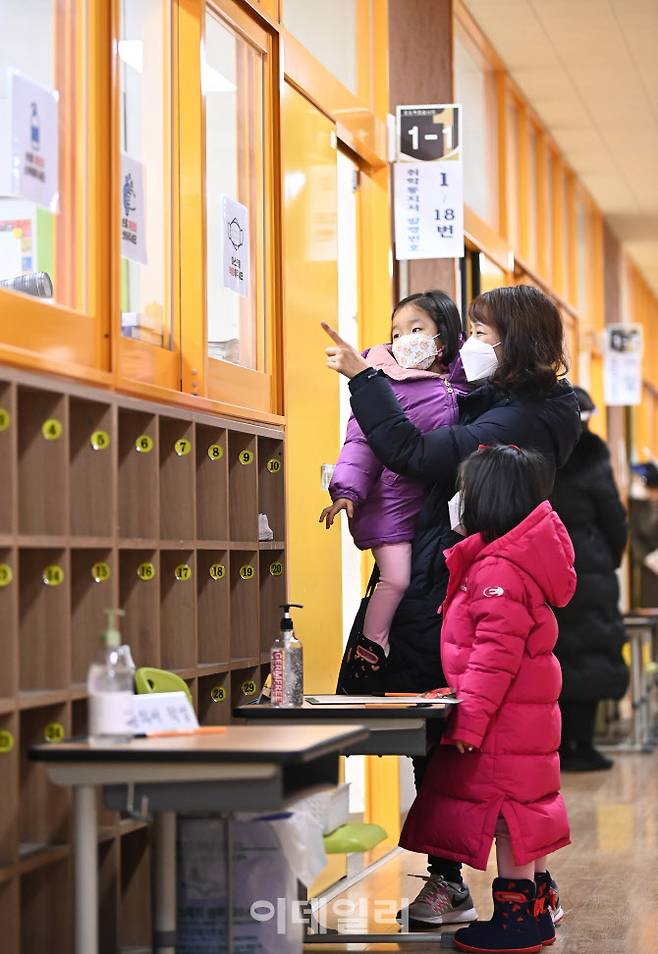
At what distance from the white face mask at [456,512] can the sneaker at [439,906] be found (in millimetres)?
961

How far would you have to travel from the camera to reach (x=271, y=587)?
12.9 feet

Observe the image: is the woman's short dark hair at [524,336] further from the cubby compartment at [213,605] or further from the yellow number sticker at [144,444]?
the yellow number sticker at [144,444]

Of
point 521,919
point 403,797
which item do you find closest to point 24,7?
point 521,919

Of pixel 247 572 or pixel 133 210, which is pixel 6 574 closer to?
pixel 133 210

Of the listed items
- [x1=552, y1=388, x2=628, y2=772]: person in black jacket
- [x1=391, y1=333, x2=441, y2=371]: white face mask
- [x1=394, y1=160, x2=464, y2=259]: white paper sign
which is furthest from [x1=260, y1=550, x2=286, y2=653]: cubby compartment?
[x1=552, y1=388, x2=628, y2=772]: person in black jacket

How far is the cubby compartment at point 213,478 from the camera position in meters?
3.58

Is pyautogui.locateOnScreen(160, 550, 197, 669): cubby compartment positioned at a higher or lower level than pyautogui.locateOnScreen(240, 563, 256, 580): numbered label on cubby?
lower

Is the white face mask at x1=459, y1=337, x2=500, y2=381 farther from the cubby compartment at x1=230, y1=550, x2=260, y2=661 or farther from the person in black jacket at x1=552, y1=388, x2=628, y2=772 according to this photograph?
the person in black jacket at x1=552, y1=388, x2=628, y2=772

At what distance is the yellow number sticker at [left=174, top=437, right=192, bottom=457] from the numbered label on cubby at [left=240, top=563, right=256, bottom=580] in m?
0.48

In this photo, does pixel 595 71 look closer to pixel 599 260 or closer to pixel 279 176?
pixel 599 260

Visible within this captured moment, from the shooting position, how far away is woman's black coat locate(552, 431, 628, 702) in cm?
721

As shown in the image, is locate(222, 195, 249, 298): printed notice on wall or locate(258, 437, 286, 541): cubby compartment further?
locate(258, 437, 286, 541): cubby compartment

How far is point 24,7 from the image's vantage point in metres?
2.96

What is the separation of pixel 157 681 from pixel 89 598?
0.23 m
